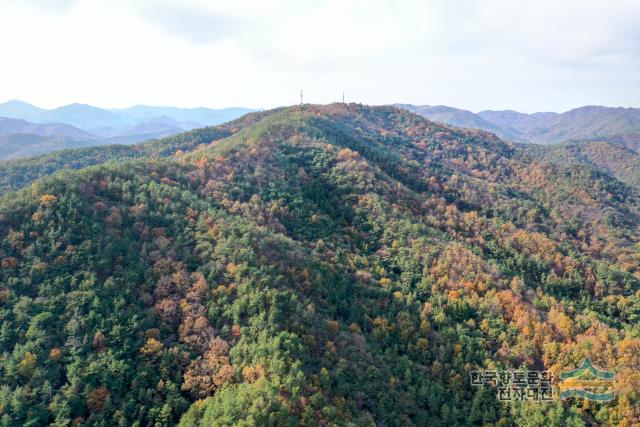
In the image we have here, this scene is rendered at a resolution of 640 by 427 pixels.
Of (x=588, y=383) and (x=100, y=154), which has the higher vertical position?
(x=100, y=154)

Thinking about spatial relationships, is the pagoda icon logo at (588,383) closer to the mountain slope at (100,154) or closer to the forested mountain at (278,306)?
the forested mountain at (278,306)

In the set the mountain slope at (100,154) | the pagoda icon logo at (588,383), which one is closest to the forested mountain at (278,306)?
the pagoda icon logo at (588,383)

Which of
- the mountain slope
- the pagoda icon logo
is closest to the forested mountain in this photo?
the pagoda icon logo

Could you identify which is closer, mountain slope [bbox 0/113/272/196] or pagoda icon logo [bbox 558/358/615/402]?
pagoda icon logo [bbox 558/358/615/402]

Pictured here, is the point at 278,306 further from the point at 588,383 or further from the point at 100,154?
the point at 100,154

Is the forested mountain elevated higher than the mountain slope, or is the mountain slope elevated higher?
the mountain slope

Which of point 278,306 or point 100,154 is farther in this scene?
point 100,154

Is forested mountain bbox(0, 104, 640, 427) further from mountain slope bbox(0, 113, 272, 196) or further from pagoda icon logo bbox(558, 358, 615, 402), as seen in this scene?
mountain slope bbox(0, 113, 272, 196)

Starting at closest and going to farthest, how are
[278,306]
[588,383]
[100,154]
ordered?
[588,383]
[278,306]
[100,154]

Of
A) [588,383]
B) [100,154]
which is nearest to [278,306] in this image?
[588,383]
